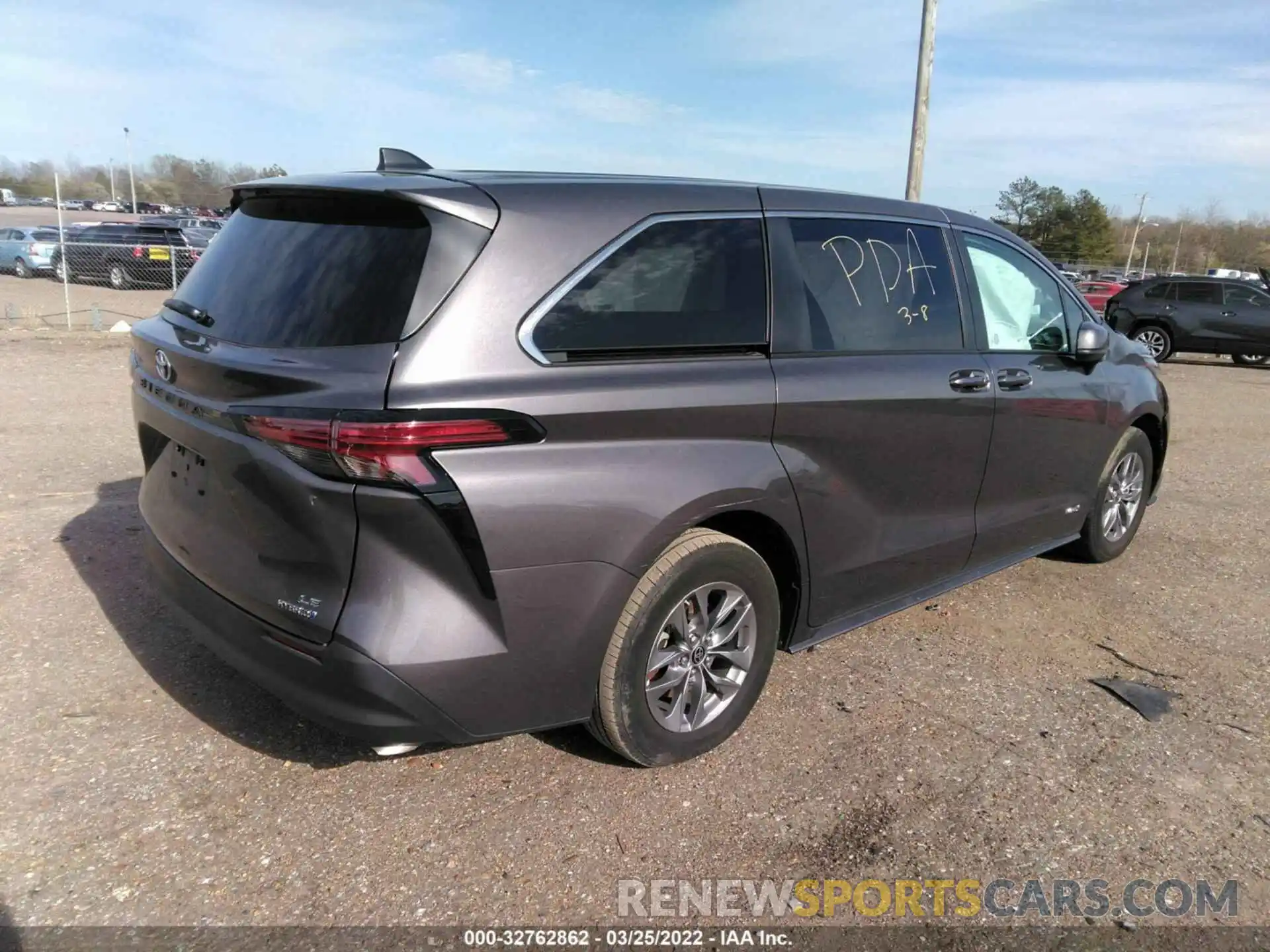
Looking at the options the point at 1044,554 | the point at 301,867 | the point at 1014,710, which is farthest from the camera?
the point at 1044,554

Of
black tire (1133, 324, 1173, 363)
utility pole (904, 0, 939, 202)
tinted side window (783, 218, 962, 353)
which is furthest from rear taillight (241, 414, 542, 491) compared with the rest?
black tire (1133, 324, 1173, 363)

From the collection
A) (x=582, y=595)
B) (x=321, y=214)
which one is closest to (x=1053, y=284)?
(x=582, y=595)

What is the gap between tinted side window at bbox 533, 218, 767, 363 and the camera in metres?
2.62

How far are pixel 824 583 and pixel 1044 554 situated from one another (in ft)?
8.54

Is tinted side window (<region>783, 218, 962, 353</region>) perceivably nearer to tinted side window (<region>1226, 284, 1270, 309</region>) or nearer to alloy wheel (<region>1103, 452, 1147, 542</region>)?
alloy wheel (<region>1103, 452, 1147, 542</region>)

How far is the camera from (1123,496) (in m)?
Answer: 5.14

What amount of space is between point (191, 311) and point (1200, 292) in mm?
18939

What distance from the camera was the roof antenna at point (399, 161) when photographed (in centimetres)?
316

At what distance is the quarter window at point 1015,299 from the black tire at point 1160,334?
14.8m

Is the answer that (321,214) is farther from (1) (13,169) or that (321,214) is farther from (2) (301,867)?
(1) (13,169)

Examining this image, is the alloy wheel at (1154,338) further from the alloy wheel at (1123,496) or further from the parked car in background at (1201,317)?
the alloy wheel at (1123,496)

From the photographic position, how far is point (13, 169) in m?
91.2

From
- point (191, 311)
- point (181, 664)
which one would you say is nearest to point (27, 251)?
point (181, 664)

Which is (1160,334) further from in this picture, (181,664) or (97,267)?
(97,267)
